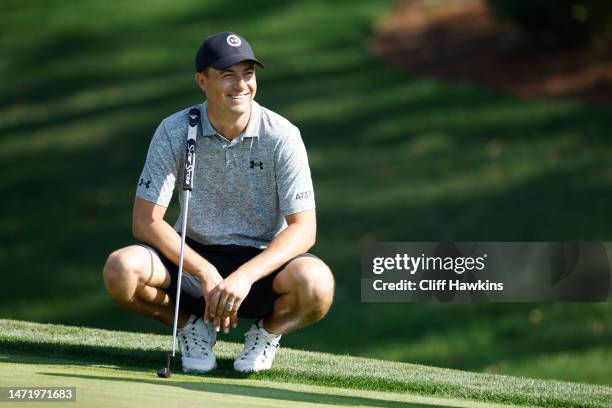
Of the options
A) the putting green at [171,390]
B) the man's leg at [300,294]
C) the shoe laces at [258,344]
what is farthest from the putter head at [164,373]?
the man's leg at [300,294]

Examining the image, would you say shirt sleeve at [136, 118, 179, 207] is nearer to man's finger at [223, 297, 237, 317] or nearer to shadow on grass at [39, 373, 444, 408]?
man's finger at [223, 297, 237, 317]

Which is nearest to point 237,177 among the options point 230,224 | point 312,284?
point 230,224

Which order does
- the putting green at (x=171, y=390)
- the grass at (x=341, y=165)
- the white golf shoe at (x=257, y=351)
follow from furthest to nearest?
the grass at (x=341, y=165) → the white golf shoe at (x=257, y=351) → the putting green at (x=171, y=390)

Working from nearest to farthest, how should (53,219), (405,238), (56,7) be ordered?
(405,238) → (53,219) → (56,7)

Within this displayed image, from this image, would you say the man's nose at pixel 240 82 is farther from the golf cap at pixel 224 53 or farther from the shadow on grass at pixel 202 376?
the shadow on grass at pixel 202 376

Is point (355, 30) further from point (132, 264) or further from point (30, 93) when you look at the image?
point (132, 264)

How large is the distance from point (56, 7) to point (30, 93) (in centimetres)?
319

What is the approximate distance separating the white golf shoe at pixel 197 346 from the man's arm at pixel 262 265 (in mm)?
214

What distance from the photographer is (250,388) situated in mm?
5387

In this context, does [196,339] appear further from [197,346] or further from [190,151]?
[190,151]

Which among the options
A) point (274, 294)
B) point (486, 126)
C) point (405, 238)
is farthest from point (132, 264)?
point (486, 126)

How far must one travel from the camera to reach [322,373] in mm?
6062

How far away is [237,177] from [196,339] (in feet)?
2.44

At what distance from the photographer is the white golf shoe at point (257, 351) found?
5941 millimetres
